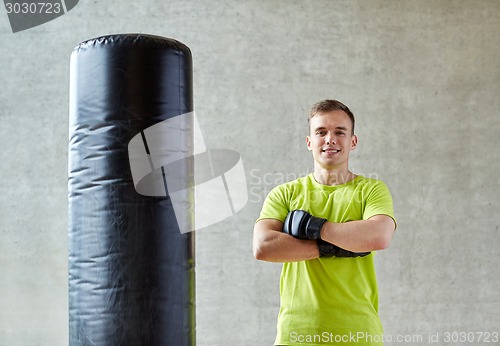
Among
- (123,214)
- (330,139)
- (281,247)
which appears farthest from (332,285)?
(123,214)

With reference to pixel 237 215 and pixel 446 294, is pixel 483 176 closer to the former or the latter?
pixel 446 294

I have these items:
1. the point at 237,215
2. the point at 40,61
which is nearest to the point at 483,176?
the point at 237,215

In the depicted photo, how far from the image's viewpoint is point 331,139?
241cm

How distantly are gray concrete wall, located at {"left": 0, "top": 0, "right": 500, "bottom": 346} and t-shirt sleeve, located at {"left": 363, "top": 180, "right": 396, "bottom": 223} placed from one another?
2270 millimetres

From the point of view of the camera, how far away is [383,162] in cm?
474

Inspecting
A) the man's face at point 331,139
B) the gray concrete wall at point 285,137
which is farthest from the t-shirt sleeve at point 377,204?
the gray concrete wall at point 285,137

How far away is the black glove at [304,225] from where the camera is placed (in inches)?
89.1

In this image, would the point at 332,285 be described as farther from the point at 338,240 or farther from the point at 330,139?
the point at 330,139

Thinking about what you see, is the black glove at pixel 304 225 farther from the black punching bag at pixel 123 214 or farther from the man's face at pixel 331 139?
the black punching bag at pixel 123 214

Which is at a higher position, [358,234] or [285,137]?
[285,137]

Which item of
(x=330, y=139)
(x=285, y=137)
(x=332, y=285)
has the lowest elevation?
(x=332, y=285)

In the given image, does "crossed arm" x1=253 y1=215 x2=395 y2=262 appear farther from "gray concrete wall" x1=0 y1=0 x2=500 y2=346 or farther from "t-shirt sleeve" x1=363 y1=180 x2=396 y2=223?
"gray concrete wall" x1=0 y1=0 x2=500 y2=346

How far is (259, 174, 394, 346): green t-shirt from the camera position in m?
2.19

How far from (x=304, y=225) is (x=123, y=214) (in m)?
0.63
